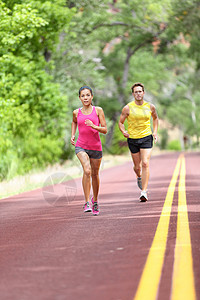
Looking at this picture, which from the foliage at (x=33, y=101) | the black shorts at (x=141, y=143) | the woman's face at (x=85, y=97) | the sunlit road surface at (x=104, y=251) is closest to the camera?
the sunlit road surface at (x=104, y=251)

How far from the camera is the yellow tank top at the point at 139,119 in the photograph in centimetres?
1191

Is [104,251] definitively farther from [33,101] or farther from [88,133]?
[33,101]

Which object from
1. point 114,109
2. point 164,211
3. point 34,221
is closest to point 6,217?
point 34,221

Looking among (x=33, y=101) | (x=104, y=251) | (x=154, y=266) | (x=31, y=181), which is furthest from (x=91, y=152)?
(x=33, y=101)

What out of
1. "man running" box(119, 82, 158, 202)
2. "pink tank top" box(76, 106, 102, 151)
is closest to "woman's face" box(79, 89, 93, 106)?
"pink tank top" box(76, 106, 102, 151)

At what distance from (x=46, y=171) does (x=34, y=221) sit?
524 inches

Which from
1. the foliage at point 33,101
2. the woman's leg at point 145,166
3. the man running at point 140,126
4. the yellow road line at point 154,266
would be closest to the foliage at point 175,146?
the foliage at point 33,101

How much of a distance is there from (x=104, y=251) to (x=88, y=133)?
11.4 ft

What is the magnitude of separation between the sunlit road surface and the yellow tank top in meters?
1.38

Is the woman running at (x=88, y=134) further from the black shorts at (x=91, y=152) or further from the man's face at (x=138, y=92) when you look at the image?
A: the man's face at (x=138, y=92)

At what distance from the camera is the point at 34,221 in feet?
32.7

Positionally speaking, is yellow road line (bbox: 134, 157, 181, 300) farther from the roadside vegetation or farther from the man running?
the roadside vegetation

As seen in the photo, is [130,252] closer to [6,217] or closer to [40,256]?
[40,256]

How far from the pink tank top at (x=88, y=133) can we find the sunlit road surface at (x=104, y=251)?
47.2 inches
